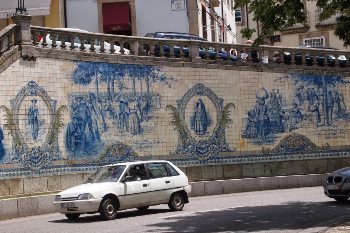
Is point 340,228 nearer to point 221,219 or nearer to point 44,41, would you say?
point 221,219

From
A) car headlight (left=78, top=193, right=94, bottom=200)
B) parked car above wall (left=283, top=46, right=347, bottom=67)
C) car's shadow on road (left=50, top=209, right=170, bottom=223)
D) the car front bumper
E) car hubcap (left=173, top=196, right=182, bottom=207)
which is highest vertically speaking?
parked car above wall (left=283, top=46, right=347, bottom=67)

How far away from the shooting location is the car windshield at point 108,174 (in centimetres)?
1823

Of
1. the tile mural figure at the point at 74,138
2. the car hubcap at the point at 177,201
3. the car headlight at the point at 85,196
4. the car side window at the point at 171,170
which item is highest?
Answer: the tile mural figure at the point at 74,138

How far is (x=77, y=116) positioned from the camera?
949 inches

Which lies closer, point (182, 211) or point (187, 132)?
point (182, 211)

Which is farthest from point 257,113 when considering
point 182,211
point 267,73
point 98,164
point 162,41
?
point 182,211

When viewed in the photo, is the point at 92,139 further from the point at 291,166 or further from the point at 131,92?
the point at 291,166

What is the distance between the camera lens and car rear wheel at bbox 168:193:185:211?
62.8ft

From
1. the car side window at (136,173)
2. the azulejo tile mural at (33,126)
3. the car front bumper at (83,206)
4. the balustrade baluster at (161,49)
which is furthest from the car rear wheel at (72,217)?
the balustrade baluster at (161,49)

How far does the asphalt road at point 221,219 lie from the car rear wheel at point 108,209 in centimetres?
18

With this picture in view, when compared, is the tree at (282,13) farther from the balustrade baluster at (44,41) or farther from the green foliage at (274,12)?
the balustrade baluster at (44,41)

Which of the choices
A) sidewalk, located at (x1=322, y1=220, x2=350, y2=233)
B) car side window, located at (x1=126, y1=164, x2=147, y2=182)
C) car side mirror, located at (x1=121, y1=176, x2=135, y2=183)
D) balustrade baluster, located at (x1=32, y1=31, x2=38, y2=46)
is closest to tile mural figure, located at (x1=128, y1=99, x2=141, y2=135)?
balustrade baluster, located at (x1=32, y1=31, x2=38, y2=46)

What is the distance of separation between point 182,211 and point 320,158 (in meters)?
11.3

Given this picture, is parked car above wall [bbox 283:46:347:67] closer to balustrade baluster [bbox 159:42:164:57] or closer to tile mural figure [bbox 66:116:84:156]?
balustrade baluster [bbox 159:42:164:57]
